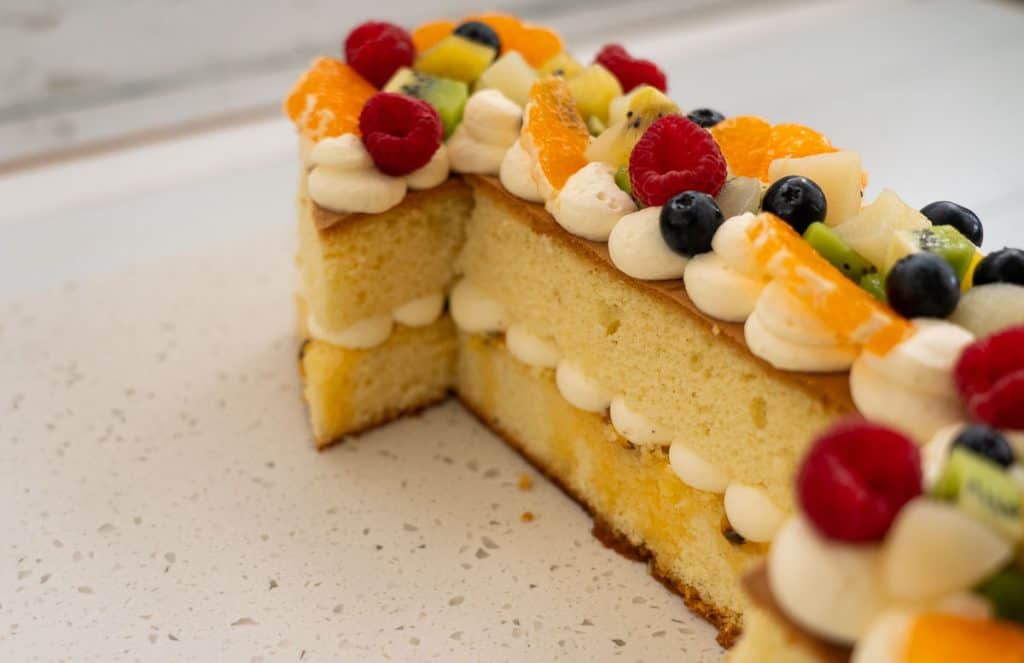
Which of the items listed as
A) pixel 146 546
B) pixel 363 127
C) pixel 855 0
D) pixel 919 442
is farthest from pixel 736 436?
Result: pixel 855 0

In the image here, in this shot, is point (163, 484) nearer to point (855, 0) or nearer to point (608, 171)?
point (608, 171)

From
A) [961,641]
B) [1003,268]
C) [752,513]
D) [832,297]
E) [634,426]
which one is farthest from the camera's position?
[634,426]

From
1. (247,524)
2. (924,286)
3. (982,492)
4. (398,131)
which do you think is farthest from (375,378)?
(982,492)

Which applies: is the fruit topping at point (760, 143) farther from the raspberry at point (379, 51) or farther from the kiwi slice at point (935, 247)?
the raspberry at point (379, 51)

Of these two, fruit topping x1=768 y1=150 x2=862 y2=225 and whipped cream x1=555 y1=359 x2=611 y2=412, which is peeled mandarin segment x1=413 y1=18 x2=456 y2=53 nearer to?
whipped cream x1=555 y1=359 x2=611 y2=412

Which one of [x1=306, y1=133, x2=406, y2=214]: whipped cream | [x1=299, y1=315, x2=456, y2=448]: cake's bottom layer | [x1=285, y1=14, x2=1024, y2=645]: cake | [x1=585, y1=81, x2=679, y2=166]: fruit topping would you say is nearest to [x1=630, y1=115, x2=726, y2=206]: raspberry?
[x1=285, y1=14, x2=1024, y2=645]: cake

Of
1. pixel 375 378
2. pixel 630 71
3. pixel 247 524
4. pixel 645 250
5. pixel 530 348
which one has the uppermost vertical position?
pixel 630 71

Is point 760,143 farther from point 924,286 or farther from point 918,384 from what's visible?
point 918,384
